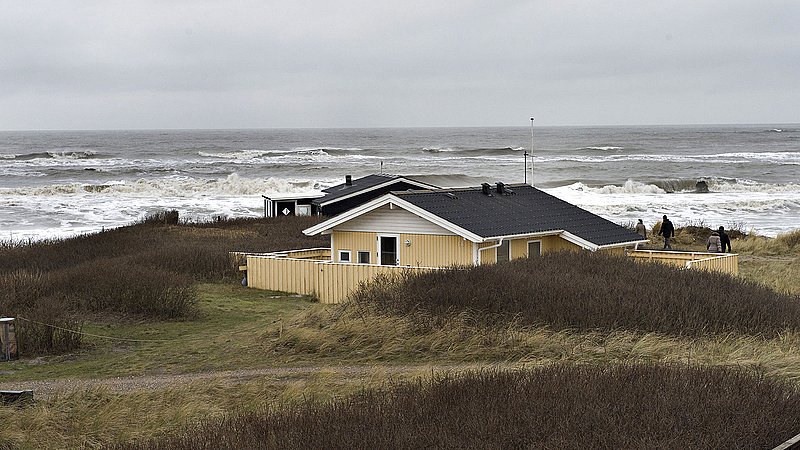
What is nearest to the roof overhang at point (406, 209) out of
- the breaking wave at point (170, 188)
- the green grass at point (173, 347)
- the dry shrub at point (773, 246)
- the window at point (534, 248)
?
the window at point (534, 248)

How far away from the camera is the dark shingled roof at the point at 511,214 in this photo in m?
24.1

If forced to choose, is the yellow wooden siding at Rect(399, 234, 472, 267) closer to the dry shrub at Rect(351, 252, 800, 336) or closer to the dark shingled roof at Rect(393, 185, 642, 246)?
the dark shingled roof at Rect(393, 185, 642, 246)

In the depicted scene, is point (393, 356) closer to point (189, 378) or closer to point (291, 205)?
point (189, 378)

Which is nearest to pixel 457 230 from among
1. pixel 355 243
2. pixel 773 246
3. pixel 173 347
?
pixel 355 243

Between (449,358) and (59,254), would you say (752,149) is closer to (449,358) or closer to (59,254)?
(59,254)

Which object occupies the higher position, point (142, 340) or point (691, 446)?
point (691, 446)

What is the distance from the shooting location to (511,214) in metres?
25.5

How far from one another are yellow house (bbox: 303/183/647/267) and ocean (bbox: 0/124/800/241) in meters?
8.93

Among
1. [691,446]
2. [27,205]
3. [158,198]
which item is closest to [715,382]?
[691,446]

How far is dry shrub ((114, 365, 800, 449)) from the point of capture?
8367mm

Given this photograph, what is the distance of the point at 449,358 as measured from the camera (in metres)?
14.6

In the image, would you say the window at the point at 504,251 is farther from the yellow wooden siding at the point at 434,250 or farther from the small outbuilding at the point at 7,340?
the small outbuilding at the point at 7,340

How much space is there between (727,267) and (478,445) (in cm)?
1928

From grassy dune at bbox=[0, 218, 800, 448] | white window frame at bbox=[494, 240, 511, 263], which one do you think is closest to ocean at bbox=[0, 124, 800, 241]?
white window frame at bbox=[494, 240, 511, 263]
